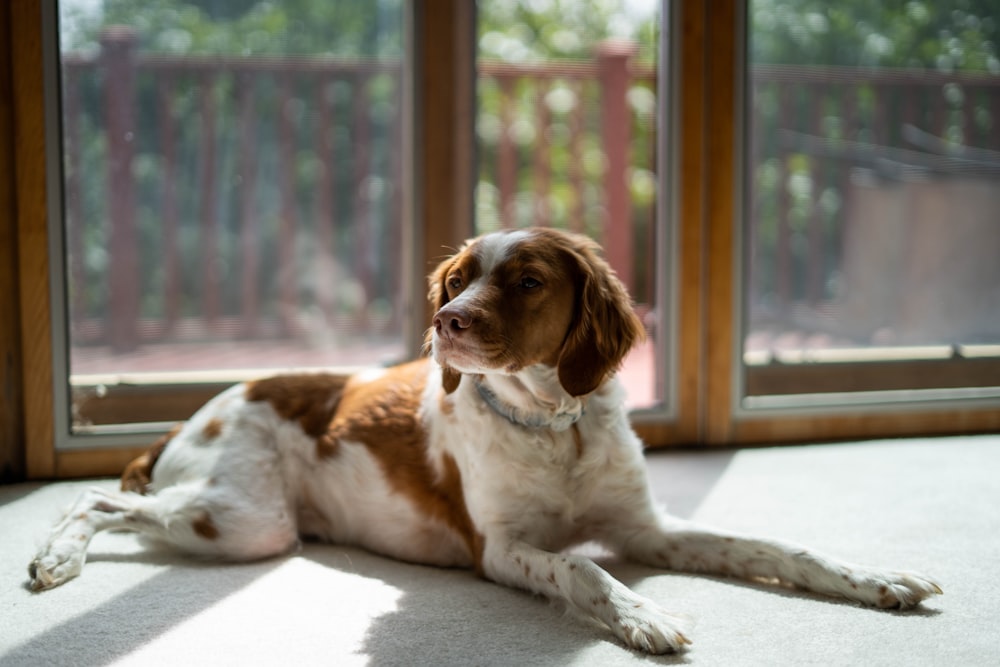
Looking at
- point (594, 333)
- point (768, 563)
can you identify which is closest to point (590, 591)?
point (768, 563)

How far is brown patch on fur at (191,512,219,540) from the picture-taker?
82.7 inches

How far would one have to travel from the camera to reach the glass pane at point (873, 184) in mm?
3217

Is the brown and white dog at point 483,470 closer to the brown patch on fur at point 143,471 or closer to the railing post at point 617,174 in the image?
the brown patch on fur at point 143,471

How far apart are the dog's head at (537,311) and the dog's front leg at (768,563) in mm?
396

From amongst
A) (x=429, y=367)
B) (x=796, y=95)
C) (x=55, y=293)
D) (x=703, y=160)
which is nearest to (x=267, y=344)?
(x=55, y=293)

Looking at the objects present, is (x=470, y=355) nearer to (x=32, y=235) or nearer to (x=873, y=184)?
(x=32, y=235)

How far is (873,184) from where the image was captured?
3295 mm

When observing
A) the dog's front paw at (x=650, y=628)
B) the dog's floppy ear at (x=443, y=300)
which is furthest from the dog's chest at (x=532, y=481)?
the dog's front paw at (x=650, y=628)

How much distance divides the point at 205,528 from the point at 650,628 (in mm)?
1047

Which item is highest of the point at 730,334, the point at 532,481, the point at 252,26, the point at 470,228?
the point at 252,26

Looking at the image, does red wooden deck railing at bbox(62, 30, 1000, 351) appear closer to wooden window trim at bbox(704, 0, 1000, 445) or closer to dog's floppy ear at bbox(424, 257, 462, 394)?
wooden window trim at bbox(704, 0, 1000, 445)

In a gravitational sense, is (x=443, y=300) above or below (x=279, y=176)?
below

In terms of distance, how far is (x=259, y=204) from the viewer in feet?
9.97

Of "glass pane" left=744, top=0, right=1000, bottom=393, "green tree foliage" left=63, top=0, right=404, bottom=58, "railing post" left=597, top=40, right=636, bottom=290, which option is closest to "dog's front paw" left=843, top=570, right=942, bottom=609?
"glass pane" left=744, top=0, right=1000, bottom=393
